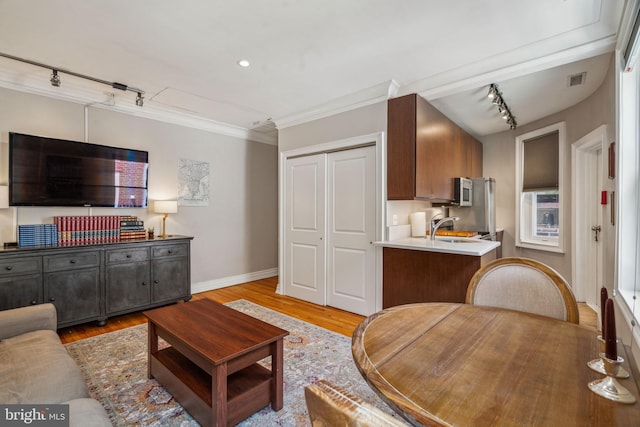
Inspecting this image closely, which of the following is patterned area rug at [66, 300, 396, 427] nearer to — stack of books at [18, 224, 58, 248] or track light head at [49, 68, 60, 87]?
stack of books at [18, 224, 58, 248]

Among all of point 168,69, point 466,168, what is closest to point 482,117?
point 466,168

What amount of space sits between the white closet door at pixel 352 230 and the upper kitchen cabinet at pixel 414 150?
29cm

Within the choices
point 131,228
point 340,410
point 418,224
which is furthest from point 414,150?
point 131,228

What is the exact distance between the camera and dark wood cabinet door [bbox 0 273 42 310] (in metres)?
2.69

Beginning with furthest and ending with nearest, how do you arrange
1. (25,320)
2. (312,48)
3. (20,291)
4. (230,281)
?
(230,281) → (20,291) → (312,48) → (25,320)

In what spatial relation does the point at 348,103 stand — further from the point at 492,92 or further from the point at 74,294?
the point at 74,294

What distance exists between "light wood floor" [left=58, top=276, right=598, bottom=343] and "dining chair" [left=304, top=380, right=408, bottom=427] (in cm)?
265

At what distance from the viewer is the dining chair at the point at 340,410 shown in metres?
0.48

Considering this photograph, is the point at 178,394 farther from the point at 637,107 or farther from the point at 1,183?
the point at 637,107

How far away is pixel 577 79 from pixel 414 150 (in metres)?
1.84

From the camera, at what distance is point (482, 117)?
14.6 feet

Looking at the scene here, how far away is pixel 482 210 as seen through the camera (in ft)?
15.8

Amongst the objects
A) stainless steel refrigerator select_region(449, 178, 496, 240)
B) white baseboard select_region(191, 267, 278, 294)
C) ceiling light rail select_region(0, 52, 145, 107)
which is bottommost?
white baseboard select_region(191, 267, 278, 294)

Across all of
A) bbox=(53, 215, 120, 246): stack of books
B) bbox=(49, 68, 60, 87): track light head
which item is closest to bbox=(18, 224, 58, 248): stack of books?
bbox=(53, 215, 120, 246): stack of books
